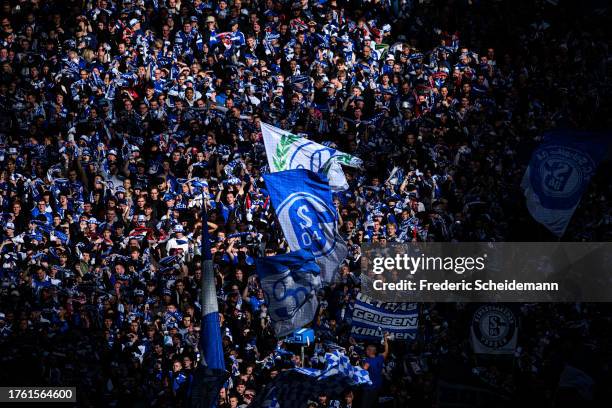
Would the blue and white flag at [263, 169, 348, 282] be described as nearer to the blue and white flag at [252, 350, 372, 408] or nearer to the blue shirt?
the blue shirt

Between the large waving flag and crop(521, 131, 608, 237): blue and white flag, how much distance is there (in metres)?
4.27

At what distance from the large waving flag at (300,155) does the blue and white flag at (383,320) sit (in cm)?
284

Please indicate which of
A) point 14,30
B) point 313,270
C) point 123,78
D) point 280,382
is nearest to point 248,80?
point 123,78

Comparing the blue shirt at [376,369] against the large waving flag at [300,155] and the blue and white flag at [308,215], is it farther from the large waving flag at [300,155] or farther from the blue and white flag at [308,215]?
the large waving flag at [300,155]

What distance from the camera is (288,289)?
26.5 meters

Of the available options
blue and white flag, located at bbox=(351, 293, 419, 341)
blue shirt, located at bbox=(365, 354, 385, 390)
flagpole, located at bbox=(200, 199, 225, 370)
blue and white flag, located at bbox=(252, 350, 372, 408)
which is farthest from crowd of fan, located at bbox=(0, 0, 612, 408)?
flagpole, located at bbox=(200, 199, 225, 370)

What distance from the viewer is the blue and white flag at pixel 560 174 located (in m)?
31.4

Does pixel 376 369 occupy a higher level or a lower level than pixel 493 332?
lower

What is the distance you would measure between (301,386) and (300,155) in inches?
277

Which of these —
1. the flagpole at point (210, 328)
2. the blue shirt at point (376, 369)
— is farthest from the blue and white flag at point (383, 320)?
the flagpole at point (210, 328)

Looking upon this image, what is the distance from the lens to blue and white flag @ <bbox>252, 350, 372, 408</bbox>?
23.1m

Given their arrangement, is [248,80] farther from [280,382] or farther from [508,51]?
[280,382]

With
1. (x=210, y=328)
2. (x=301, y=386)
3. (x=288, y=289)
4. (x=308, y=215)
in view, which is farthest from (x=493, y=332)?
(x=210, y=328)

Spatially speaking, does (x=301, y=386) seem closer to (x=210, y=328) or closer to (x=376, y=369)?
(x=210, y=328)
